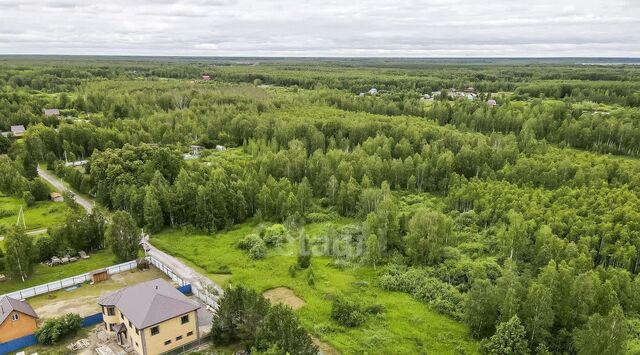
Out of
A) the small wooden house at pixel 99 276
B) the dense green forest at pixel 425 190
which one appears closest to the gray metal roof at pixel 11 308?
the small wooden house at pixel 99 276

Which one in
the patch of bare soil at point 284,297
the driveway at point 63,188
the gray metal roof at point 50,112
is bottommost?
the patch of bare soil at point 284,297

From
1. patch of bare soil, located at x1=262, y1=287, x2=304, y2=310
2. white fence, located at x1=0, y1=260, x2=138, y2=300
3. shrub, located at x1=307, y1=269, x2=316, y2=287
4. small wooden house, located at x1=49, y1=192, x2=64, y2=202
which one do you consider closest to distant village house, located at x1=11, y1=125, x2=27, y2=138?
small wooden house, located at x1=49, y1=192, x2=64, y2=202

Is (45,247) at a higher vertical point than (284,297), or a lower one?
higher

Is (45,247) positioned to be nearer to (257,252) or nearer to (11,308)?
(11,308)

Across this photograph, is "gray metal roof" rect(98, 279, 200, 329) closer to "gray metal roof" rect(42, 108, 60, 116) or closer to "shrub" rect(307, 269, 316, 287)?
"shrub" rect(307, 269, 316, 287)

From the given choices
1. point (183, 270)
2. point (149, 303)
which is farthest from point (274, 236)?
point (149, 303)

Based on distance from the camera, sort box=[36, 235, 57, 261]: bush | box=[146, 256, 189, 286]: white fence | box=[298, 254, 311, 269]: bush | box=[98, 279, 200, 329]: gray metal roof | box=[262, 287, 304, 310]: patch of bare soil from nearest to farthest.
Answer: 1. box=[98, 279, 200, 329]: gray metal roof
2. box=[262, 287, 304, 310]: patch of bare soil
3. box=[146, 256, 189, 286]: white fence
4. box=[298, 254, 311, 269]: bush
5. box=[36, 235, 57, 261]: bush

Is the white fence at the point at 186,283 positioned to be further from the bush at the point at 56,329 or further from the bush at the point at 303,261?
the bush at the point at 303,261
